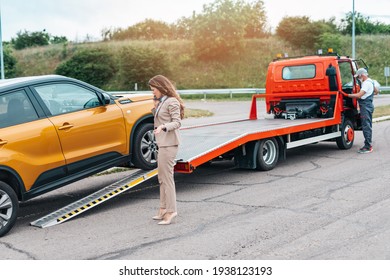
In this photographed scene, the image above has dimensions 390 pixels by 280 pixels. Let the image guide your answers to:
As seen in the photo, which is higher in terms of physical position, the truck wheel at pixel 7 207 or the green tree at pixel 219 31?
the green tree at pixel 219 31

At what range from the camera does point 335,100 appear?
40.4ft

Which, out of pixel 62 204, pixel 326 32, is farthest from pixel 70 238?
pixel 326 32

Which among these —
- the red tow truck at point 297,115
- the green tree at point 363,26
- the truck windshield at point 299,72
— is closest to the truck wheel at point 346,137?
the red tow truck at point 297,115

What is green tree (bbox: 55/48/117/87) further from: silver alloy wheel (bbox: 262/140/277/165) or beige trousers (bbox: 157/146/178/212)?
beige trousers (bbox: 157/146/178/212)

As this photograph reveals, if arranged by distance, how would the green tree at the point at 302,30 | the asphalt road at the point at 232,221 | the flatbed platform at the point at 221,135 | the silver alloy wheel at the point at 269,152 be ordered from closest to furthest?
the asphalt road at the point at 232,221 < the flatbed platform at the point at 221,135 < the silver alloy wheel at the point at 269,152 < the green tree at the point at 302,30

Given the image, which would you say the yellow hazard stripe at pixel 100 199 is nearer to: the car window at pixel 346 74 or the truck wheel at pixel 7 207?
the truck wheel at pixel 7 207

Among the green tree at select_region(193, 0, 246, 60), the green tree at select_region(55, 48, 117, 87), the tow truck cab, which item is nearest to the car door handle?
the tow truck cab

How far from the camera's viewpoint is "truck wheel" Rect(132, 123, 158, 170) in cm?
829

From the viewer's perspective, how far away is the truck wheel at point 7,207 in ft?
21.4

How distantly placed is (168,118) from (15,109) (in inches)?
76.2

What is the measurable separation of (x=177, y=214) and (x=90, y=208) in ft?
4.05

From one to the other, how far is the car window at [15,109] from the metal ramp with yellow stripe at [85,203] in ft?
4.23

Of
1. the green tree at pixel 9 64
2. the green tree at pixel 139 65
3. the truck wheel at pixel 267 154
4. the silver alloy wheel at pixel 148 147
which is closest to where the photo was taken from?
the silver alloy wheel at pixel 148 147

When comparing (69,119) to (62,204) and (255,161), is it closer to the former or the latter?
(62,204)
